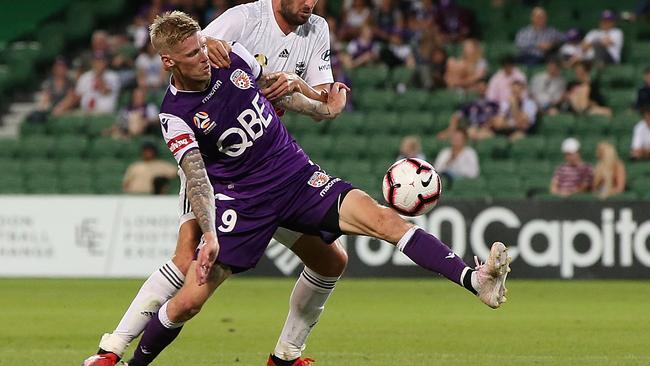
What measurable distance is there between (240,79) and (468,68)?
12.4 meters

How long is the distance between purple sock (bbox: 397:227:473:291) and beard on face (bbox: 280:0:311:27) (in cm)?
174

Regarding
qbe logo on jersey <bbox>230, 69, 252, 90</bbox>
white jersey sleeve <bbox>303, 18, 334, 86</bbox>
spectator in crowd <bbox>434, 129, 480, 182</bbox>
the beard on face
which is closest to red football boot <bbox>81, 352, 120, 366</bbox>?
qbe logo on jersey <bbox>230, 69, 252, 90</bbox>

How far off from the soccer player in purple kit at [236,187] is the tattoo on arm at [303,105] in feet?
0.61

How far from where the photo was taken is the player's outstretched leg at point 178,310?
6.65 metres

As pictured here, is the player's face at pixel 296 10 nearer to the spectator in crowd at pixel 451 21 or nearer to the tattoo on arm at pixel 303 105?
the tattoo on arm at pixel 303 105

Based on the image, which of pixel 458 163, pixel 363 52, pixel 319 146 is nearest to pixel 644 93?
pixel 458 163

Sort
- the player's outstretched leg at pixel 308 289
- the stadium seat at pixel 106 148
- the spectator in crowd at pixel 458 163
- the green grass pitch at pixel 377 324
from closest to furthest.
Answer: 1. the player's outstretched leg at pixel 308 289
2. the green grass pitch at pixel 377 324
3. the spectator in crowd at pixel 458 163
4. the stadium seat at pixel 106 148

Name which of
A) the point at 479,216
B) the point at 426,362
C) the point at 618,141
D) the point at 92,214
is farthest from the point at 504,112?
the point at 426,362

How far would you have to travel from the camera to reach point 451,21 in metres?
19.6

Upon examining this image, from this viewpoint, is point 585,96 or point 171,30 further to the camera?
point 585,96

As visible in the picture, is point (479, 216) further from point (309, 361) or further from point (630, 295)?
point (309, 361)

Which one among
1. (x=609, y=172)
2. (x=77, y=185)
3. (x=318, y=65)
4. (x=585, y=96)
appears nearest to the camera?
(x=318, y=65)

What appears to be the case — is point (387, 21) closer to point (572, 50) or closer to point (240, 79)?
point (572, 50)

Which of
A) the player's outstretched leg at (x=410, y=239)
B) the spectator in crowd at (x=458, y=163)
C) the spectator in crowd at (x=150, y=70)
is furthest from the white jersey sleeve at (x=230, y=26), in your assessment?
the spectator in crowd at (x=150, y=70)
